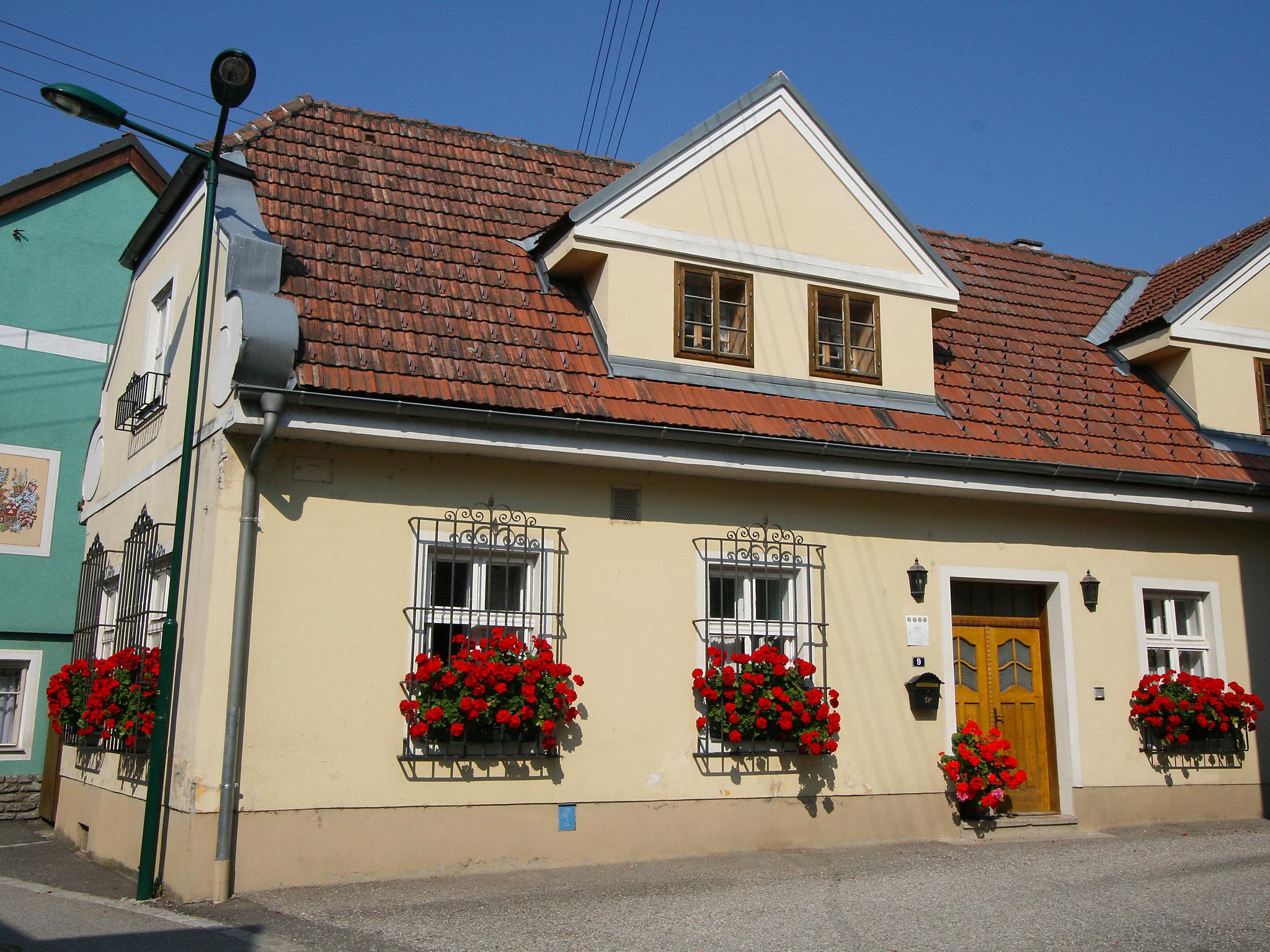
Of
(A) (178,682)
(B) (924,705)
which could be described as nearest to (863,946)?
(B) (924,705)

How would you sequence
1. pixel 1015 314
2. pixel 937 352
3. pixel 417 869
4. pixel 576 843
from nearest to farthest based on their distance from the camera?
1. pixel 417 869
2. pixel 576 843
3. pixel 937 352
4. pixel 1015 314

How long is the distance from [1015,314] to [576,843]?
340 inches

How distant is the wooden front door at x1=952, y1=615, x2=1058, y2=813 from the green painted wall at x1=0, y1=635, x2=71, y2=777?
36.7ft

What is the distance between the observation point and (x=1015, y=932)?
6883 mm

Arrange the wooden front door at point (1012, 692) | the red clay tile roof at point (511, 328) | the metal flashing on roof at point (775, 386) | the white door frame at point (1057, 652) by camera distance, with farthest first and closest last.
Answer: the wooden front door at point (1012, 692) → the white door frame at point (1057, 652) → the metal flashing on roof at point (775, 386) → the red clay tile roof at point (511, 328)

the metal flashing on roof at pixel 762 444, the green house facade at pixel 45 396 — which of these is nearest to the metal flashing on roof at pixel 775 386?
the metal flashing on roof at pixel 762 444

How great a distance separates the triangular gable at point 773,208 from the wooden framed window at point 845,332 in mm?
200

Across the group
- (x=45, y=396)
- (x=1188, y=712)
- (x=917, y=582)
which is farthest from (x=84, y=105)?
(x=1188, y=712)

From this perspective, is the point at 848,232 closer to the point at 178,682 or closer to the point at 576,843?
the point at 576,843

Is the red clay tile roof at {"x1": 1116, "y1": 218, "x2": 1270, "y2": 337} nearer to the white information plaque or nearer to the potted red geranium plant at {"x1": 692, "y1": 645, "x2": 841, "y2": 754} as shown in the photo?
the white information plaque

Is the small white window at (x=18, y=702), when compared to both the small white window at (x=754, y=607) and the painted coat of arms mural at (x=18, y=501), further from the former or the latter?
the small white window at (x=754, y=607)

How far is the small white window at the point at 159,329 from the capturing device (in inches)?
434

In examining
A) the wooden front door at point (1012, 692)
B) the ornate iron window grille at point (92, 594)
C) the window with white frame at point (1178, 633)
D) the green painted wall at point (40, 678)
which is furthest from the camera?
the green painted wall at point (40, 678)

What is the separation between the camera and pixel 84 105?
25.9ft
